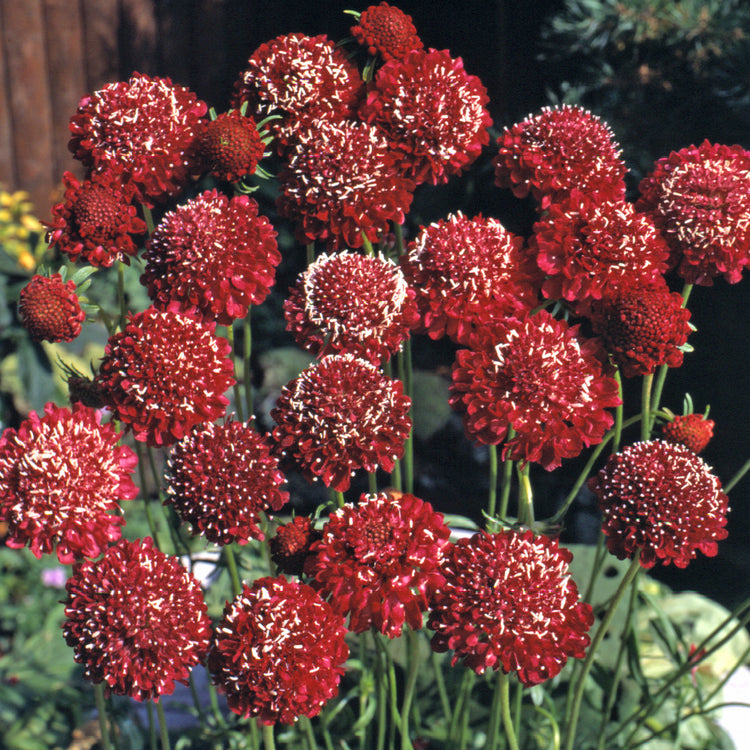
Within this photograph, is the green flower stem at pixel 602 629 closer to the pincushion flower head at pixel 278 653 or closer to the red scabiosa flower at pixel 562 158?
the pincushion flower head at pixel 278 653

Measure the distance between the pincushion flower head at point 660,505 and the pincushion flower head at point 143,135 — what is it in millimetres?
621

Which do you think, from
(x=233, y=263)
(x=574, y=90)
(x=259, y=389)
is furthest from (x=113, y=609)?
(x=259, y=389)

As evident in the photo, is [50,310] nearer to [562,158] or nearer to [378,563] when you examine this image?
[378,563]

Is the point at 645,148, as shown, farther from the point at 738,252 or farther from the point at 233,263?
the point at 233,263

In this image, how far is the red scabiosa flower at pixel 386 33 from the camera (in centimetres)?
103

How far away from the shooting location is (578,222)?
927 millimetres

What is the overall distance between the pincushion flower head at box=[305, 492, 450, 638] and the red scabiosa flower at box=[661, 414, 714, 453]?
355 millimetres

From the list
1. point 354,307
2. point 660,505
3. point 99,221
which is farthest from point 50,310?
point 660,505

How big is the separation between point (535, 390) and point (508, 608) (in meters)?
0.22

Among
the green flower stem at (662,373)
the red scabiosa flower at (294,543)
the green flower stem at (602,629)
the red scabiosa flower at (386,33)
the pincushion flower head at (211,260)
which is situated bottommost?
the green flower stem at (602,629)

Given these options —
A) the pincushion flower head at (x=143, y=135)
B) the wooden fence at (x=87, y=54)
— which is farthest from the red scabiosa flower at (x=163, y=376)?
the wooden fence at (x=87, y=54)

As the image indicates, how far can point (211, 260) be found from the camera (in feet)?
2.97

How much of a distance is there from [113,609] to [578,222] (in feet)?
2.10

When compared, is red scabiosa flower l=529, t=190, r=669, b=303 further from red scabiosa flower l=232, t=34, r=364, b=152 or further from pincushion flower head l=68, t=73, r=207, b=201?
pincushion flower head l=68, t=73, r=207, b=201
